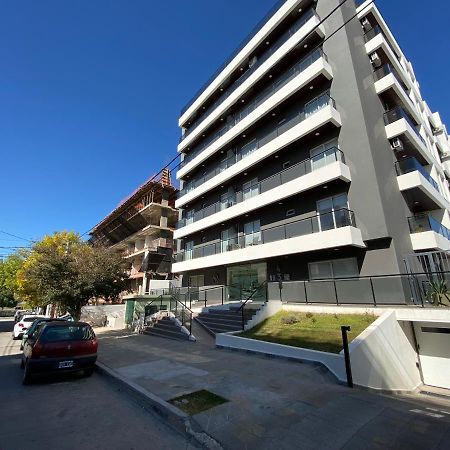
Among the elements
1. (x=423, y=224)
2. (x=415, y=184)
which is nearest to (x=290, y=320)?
(x=423, y=224)

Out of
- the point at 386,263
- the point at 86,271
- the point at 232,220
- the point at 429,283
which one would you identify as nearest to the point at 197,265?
the point at 232,220

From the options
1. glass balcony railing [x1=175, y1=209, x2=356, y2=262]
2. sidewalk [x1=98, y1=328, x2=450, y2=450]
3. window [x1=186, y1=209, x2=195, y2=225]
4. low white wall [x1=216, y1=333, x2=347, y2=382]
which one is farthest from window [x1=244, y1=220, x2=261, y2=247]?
sidewalk [x1=98, y1=328, x2=450, y2=450]

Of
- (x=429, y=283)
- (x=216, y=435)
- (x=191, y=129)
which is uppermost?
(x=191, y=129)

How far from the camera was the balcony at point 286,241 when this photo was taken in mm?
14906

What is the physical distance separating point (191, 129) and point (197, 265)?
54.2 ft

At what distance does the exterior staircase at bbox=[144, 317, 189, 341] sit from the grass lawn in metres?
4.17

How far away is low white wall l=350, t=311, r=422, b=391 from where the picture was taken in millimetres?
7762

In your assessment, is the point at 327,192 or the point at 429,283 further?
the point at 327,192

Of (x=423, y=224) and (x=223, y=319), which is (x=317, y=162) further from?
(x=223, y=319)

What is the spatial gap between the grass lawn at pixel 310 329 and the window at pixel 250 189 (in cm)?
1024

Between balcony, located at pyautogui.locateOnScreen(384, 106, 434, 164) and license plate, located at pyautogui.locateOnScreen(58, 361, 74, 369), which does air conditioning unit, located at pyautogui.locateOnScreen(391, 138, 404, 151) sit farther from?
license plate, located at pyautogui.locateOnScreen(58, 361, 74, 369)

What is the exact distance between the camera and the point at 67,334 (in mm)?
8789

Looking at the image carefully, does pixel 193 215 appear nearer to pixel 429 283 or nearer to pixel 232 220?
pixel 232 220

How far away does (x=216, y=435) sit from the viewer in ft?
14.5
